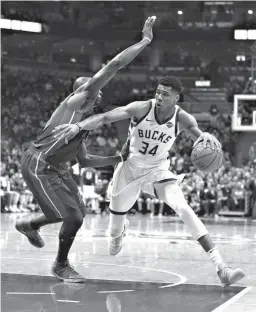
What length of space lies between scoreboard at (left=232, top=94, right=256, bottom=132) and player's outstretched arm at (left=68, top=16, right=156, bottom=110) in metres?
13.9

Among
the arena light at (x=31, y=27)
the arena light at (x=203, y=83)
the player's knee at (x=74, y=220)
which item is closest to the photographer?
the player's knee at (x=74, y=220)

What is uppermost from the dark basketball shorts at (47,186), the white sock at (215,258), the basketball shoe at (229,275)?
the dark basketball shorts at (47,186)

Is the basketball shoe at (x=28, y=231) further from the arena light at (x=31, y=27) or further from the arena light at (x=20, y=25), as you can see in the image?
the arena light at (x=31, y=27)

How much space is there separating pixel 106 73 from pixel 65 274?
2.01m

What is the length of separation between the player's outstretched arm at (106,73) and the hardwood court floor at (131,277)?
67.9 inches

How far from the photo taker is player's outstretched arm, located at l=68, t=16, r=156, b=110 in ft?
18.6

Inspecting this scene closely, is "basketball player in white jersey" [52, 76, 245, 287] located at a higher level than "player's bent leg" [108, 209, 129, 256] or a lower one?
higher

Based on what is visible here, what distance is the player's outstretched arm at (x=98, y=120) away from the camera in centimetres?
551

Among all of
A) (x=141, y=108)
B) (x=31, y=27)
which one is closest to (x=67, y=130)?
(x=141, y=108)

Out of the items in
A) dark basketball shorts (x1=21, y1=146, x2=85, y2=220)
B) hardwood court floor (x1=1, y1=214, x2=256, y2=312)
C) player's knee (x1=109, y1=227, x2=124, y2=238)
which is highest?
dark basketball shorts (x1=21, y1=146, x2=85, y2=220)

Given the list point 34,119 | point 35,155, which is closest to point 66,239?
point 35,155

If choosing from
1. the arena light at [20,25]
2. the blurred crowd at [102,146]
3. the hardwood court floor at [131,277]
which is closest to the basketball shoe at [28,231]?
the hardwood court floor at [131,277]

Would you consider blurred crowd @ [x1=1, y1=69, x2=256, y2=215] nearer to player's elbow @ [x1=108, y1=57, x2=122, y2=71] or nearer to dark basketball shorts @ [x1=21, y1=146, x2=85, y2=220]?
dark basketball shorts @ [x1=21, y1=146, x2=85, y2=220]

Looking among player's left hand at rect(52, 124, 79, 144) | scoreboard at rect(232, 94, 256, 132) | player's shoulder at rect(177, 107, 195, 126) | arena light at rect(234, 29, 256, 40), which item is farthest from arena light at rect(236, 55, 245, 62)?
player's left hand at rect(52, 124, 79, 144)
